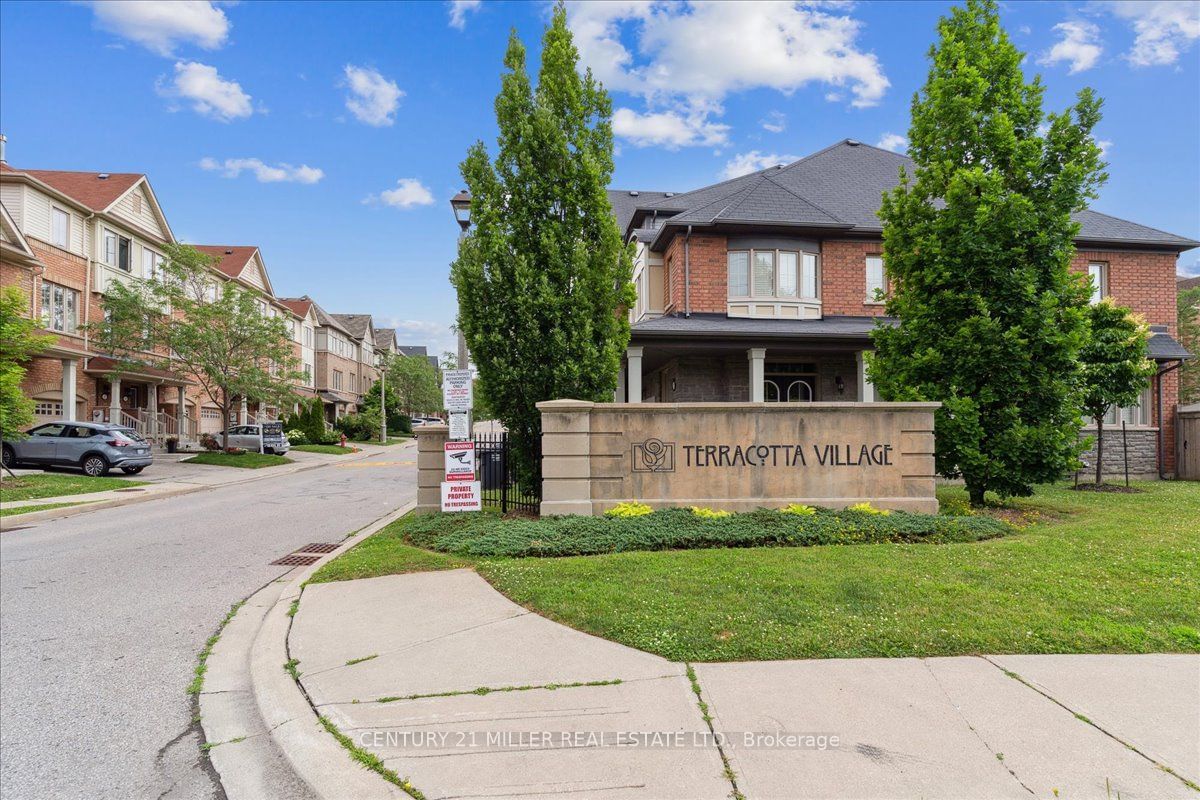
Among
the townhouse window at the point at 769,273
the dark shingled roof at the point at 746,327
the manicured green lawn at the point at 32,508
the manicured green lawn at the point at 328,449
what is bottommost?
the manicured green lawn at the point at 328,449

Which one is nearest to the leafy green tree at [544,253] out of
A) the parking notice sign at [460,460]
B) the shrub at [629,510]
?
the parking notice sign at [460,460]

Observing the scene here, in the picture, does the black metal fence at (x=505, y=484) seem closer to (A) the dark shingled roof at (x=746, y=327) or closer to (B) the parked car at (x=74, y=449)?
(A) the dark shingled roof at (x=746, y=327)

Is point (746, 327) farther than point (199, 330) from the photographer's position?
No

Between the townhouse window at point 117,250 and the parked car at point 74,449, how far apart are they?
10.7 metres

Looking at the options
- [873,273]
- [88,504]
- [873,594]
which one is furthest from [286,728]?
[873,273]

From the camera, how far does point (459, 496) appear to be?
9922 mm

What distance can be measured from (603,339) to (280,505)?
33.2 feet

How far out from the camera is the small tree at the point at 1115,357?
13828mm

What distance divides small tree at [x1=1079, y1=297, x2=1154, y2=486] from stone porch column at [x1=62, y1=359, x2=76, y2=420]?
31.7 meters

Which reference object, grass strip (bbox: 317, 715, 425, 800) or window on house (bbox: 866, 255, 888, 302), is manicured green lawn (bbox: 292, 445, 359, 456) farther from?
grass strip (bbox: 317, 715, 425, 800)

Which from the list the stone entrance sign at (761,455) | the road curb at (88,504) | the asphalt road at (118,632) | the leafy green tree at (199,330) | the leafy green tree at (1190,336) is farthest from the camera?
the leafy green tree at (1190,336)

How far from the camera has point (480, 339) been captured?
10.1 m

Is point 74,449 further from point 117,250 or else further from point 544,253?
point 544,253

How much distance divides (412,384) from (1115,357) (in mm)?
61978
